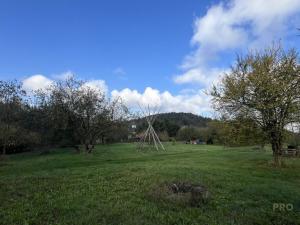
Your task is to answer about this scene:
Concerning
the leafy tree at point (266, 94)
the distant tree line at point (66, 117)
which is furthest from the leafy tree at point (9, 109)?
the leafy tree at point (266, 94)

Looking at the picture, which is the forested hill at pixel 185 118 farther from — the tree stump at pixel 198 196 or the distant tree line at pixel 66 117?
the tree stump at pixel 198 196

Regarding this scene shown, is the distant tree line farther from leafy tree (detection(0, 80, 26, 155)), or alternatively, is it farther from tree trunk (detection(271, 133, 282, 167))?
tree trunk (detection(271, 133, 282, 167))

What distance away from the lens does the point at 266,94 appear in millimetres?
24031

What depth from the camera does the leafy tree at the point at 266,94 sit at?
23.6 metres

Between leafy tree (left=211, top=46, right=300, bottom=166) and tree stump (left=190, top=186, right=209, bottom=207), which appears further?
leafy tree (left=211, top=46, right=300, bottom=166)

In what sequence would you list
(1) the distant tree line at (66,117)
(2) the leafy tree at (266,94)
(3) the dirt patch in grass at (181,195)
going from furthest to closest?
(1) the distant tree line at (66,117) → (2) the leafy tree at (266,94) → (3) the dirt patch in grass at (181,195)

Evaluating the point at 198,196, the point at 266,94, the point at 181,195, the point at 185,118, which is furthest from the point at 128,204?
the point at 185,118

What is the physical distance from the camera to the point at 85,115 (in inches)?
1582

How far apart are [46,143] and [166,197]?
40.9 meters

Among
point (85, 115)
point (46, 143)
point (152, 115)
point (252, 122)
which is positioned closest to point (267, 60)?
point (252, 122)

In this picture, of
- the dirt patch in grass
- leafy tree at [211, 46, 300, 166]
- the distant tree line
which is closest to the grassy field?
the dirt patch in grass

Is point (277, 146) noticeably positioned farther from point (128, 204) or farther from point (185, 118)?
point (185, 118)

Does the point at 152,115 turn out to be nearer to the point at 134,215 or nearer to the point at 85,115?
the point at 85,115

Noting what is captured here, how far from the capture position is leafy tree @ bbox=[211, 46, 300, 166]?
928 inches
